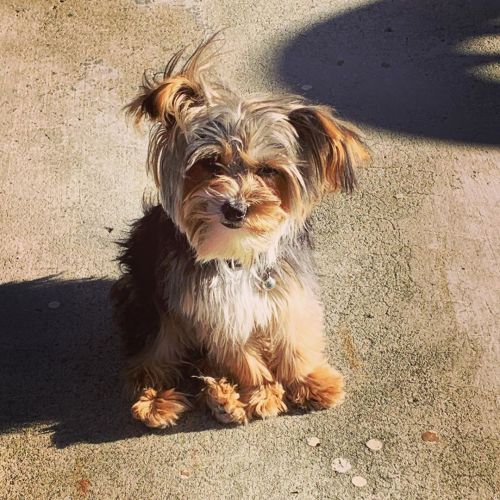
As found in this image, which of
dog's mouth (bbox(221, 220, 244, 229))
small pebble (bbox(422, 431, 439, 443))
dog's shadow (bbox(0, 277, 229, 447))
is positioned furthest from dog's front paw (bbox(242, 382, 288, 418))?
dog's mouth (bbox(221, 220, 244, 229))

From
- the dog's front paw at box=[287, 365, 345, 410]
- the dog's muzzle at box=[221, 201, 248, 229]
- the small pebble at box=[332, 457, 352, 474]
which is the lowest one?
the small pebble at box=[332, 457, 352, 474]

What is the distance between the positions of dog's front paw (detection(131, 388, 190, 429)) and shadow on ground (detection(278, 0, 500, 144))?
2.42 meters

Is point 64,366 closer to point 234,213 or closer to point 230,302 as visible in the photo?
point 230,302

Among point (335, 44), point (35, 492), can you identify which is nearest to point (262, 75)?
point (335, 44)

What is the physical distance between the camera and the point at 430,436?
12.2 ft

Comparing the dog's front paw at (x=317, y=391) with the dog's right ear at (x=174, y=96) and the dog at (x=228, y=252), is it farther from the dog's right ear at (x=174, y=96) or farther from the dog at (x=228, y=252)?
the dog's right ear at (x=174, y=96)

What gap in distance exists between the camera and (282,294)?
357 centimetres

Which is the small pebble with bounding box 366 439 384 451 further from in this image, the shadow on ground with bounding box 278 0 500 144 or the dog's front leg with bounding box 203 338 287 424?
the shadow on ground with bounding box 278 0 500 144

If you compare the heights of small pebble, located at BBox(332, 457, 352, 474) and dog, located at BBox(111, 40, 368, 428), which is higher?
dog, located at BBox(111, 40, 368, 428)

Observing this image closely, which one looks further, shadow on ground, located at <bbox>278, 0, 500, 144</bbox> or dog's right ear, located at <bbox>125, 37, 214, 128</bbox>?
shadow on ground, located at <bbox>278, 0, 500, 144</bbox>

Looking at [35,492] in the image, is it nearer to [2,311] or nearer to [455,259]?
[2,311]

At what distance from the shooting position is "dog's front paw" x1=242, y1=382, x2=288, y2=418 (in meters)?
3.76

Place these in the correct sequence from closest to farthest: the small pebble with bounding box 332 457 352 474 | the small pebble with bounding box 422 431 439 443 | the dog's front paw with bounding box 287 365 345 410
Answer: the small pebble with bounding box 332 457 352 474
the small pebble with bounding box 422 431 439 443
the dog's front paw with bounding box 287 365 345 410

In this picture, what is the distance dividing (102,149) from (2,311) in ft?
4.50
